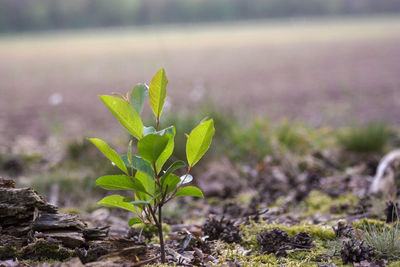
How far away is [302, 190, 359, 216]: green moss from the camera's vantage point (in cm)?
330

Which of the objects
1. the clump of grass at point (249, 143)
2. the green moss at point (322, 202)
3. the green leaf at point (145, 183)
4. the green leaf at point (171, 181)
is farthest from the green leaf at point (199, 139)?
the clump of grass at point (249, 143)

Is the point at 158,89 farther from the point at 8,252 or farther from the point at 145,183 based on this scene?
the point at 8,252

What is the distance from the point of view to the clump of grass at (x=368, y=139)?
5027 mm

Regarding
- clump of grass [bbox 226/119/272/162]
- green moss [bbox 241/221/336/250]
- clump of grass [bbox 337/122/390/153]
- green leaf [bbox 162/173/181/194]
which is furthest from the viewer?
clump of grass [bbox 337/122/390/153]

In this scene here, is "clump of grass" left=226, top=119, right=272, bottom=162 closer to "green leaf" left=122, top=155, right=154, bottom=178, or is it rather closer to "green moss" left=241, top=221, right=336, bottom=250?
"green moss" left=241, top=221, right=336, bottom=250

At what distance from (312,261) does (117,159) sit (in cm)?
115

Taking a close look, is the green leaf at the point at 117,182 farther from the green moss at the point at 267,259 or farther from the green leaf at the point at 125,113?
the green moss at the point at 267,259

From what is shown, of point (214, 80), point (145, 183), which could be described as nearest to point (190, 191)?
point (145, 183)

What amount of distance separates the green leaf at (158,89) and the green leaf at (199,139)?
0.66 ft

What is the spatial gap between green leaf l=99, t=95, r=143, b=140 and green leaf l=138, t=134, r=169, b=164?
14 centimetres

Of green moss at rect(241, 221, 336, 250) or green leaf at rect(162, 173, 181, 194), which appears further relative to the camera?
green moss at rect(241, 221, 336, 250)

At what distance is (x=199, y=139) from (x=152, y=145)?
252 mm

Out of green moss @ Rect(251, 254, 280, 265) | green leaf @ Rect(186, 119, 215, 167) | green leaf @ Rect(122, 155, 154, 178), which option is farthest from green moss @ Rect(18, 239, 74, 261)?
green moss @ Rect(251, 254, 280, 265)

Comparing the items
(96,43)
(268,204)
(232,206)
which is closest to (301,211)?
(268,204)
